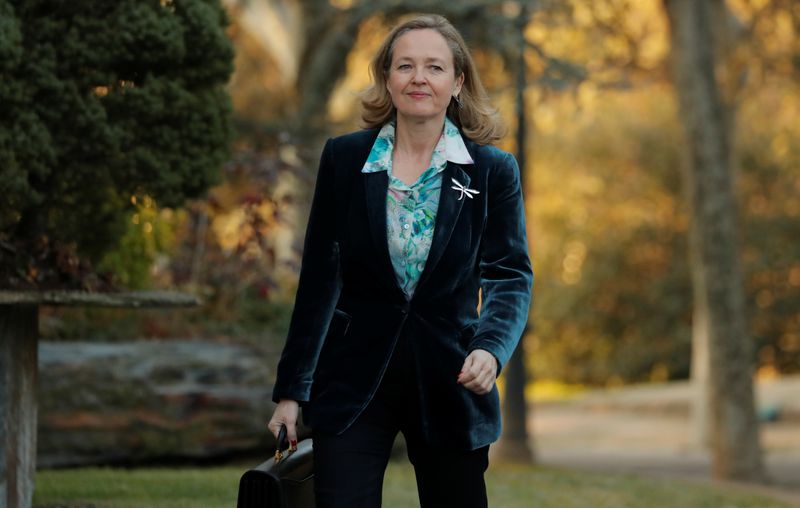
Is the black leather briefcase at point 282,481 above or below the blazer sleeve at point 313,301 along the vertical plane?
below

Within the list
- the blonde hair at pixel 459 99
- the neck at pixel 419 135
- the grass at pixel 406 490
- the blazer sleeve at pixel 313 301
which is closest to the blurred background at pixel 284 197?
the blonde hair at pixel 459 99

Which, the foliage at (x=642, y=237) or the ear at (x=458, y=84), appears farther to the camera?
the foliage at (x=642, y=237)

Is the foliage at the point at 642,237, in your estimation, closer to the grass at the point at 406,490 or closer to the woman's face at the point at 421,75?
the grass at the point at 406,490

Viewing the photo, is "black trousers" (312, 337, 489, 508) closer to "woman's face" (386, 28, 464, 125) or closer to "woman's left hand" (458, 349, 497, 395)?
"woman's left hand" (458, 349, 497, 395)

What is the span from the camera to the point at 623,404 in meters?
20.2

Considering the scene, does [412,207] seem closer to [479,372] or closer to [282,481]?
[479,372]

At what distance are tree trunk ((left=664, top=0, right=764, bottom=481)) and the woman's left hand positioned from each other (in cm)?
983

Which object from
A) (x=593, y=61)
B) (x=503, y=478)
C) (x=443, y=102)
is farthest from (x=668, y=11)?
(x=443, y=102)

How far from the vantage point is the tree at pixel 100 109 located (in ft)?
17.4

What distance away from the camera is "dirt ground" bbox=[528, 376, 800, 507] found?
13.9 m

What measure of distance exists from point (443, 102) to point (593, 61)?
15.4 meters

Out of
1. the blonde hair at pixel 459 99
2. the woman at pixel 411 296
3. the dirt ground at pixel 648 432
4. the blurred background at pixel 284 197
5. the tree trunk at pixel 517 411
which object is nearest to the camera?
the woman at pixel 411 296

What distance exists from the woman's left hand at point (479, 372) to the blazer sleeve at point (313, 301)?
1.39ft

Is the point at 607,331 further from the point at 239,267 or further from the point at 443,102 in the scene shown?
the point at 443,102
